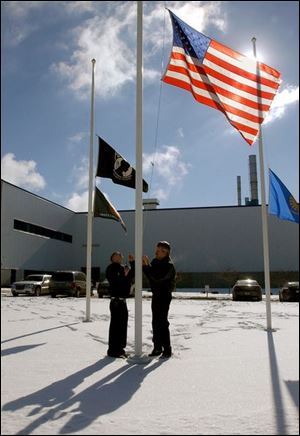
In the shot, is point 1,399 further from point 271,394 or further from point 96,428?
point 271,394

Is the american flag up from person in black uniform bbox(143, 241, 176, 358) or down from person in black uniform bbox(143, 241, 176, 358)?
up

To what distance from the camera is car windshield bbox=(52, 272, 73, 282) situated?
26672 millimetres

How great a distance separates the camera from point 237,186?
7050 cm

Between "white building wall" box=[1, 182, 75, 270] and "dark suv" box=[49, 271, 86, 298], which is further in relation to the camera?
"white building wall" box=[1, 182, 75, 270]

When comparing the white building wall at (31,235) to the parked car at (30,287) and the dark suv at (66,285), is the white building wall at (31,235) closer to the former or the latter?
the parked car at (30,287)

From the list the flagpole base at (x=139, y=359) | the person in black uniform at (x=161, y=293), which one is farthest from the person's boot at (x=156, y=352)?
the flagpole base at (x=139, y=359)

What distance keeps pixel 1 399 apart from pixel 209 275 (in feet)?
149

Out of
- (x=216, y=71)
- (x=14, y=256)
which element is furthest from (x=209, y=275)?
(x=216, y=71)

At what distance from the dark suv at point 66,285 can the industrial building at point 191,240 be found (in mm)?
18151

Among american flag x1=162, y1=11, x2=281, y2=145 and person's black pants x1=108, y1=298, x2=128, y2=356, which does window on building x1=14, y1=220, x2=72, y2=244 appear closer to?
american flag x1=162, y1=11, x2=281, y2=145

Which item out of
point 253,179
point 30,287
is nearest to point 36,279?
point 30,287

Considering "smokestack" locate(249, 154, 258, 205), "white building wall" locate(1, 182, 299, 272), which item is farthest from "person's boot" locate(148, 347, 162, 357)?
"smokestack" locate(249, 154, 258, 205)

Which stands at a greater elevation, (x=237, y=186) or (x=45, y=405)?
(x=237, y=186)

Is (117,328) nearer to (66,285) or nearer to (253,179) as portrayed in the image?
(66,285)
